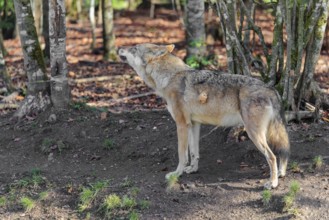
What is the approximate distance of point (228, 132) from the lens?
889cm

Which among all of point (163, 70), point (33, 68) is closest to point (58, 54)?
point (33, 68)

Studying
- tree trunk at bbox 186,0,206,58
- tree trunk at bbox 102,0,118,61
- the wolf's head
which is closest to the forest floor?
the wolf's head

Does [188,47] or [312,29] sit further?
[188,47]

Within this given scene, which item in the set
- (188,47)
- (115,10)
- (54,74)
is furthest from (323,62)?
(115,10)

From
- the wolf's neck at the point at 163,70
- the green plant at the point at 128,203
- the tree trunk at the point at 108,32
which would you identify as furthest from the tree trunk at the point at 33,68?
the tree trunk at the point at 108,32

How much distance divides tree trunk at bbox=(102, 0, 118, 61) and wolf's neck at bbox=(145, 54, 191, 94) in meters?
9.06

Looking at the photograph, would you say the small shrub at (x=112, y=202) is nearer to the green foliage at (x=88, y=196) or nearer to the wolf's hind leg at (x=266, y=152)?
the green foliage at (x=88, y=196)

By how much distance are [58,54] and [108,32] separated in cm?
735

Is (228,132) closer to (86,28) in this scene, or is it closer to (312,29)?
(312,29)

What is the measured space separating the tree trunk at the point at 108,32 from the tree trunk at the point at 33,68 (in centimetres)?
651

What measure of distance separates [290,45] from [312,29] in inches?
20.3

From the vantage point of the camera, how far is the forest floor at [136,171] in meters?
7.00

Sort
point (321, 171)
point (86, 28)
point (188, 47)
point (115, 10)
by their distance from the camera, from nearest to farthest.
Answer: point (321, 171) < point (188, 47) < point (86, 28) < point (115, 10)

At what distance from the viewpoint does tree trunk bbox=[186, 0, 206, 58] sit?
46.7ft
